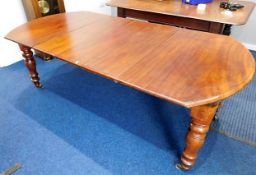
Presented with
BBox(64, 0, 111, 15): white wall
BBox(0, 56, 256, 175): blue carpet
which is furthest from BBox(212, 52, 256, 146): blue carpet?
BBox(64, 0, 111, 15): white wall

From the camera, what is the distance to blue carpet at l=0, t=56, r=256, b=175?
1.41 metres

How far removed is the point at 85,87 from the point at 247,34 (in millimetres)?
2271

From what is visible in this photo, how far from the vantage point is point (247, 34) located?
9.23 ft

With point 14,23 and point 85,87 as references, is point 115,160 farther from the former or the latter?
point 14,23

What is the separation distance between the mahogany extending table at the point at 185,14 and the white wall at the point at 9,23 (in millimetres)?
1133

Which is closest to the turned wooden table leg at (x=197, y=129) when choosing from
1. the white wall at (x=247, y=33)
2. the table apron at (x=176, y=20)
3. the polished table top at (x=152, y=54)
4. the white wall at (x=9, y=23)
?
the polished table top at (x=152, y=54)

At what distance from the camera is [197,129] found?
1.13 meters

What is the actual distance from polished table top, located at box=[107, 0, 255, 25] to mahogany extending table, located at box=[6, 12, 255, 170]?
1.11 ft

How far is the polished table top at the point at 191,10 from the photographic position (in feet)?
5.80

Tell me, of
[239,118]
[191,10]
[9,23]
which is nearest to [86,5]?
[9,23]

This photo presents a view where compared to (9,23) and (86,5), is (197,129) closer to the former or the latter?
(9,23)

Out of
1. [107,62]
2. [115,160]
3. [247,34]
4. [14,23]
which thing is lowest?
[115,160]

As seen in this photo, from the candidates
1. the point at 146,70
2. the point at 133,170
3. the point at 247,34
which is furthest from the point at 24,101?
the point at 247,34

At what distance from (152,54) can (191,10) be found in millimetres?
970
